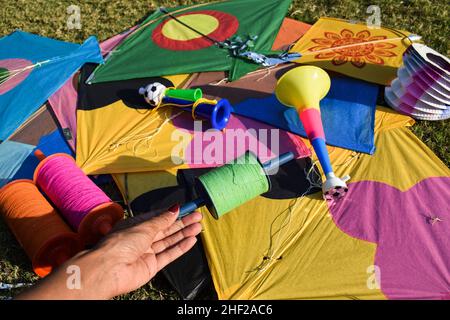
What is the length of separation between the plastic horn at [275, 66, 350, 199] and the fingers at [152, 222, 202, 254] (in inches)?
28.9

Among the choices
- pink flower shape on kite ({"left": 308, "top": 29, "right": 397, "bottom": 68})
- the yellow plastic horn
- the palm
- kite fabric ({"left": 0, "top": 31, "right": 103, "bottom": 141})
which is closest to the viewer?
the palm

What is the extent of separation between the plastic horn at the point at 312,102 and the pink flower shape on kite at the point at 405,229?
13cm

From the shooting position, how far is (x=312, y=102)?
8.56 feet

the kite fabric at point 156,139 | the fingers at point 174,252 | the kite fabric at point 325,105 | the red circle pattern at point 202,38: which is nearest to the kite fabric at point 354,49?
the kite fabric at point 325,105

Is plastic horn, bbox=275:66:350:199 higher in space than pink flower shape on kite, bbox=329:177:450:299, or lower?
higher

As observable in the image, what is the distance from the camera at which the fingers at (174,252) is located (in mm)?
2012

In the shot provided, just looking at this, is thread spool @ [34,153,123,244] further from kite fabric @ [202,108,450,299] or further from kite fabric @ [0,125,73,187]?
kite fabric @ [202,108,450,299]

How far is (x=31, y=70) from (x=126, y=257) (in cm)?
218

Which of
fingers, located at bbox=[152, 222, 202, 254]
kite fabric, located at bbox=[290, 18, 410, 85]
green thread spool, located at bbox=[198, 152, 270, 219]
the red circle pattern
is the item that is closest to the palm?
fingers, located at bbox=[152, 222, 202, 254]

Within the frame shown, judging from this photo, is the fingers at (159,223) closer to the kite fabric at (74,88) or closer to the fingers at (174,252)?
the fingers at (174,252)

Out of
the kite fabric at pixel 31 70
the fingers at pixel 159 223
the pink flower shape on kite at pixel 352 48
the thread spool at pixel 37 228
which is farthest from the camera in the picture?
Answer: the pink flower shape on kite at pixel 352 48

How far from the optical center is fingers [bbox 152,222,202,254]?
2.06 meters
